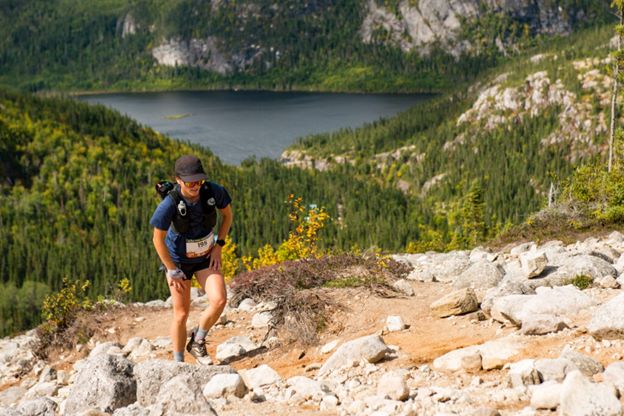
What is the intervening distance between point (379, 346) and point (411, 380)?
141 centimetres

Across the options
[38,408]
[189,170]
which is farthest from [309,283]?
[38,408]

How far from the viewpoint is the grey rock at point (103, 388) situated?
10828 mm

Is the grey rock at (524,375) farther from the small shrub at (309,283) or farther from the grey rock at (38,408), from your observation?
the grey rock at (38,408)

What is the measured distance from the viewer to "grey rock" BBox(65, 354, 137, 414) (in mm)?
10828

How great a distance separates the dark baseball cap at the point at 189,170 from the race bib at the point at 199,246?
4.98 ft

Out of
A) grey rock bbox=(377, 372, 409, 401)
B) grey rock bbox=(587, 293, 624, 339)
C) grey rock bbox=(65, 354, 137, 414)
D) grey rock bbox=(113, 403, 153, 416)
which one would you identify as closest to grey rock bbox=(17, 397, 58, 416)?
grey rock bbox=(65, 354, 137, 414)

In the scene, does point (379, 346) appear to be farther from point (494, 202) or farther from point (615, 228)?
point (494, 202)

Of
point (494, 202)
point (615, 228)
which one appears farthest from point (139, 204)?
point (615, 228)

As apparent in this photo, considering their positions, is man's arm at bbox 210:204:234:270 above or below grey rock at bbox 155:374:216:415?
above

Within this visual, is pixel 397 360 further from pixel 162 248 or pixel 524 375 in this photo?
pixel 162 248

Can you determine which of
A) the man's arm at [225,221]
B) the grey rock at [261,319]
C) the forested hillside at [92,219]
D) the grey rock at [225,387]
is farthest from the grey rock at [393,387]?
the forested hillside at [92,219]

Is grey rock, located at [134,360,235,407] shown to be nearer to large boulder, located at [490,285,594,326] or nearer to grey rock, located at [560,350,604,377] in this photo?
large boulder, located at [490,285,594,326]

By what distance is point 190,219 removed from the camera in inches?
494

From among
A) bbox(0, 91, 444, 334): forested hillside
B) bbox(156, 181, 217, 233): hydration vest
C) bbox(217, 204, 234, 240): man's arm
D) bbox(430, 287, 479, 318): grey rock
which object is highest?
bbox(156, 181, 217, 233): hydration vest
